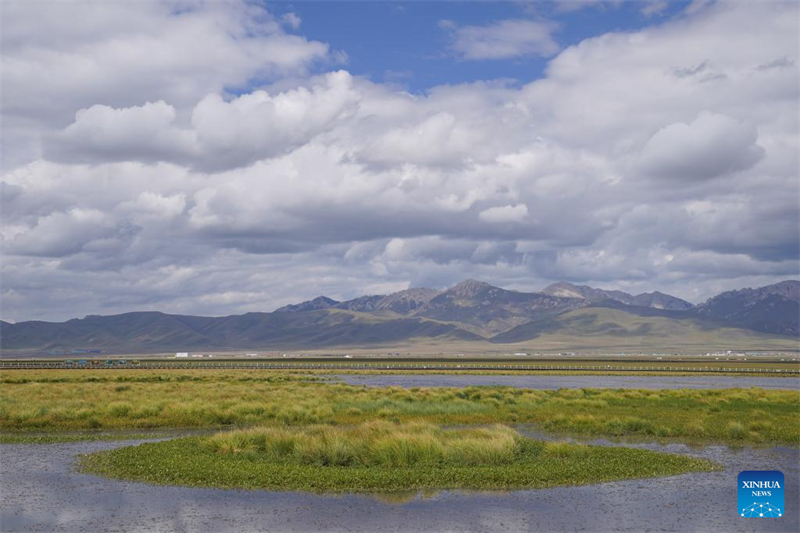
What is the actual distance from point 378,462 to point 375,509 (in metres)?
6.21

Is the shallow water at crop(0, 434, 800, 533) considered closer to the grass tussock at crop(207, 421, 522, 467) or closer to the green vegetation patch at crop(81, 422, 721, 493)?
the green vegetation patch at crop(81, 422, 721, 493)

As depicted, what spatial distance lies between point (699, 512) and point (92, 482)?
2126 centimetres

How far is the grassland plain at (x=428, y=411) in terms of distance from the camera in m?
39.6

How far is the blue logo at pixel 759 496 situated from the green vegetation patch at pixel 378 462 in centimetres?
609

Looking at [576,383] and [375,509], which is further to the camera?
[576,383]

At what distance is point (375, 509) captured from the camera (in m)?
21.8

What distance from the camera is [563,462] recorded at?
28422 millimetres

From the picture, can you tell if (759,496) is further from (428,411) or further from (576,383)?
(576,383)

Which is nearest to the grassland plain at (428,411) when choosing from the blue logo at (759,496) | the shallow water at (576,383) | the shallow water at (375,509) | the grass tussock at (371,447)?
the grass tussock at (371,447)

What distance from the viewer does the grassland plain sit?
39.6 metres

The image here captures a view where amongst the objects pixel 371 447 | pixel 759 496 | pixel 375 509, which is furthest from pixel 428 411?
pixel 759 496

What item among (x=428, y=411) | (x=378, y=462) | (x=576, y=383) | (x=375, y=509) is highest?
(x=378, y=462)

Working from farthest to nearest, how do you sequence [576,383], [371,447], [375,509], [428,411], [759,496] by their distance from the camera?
[576,383] < [428,411] < [371,447] < [375,509] < [759,496]

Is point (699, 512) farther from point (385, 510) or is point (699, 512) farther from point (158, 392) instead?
point (158, 392)
